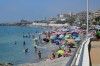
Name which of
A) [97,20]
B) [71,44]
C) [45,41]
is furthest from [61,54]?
[97,20]

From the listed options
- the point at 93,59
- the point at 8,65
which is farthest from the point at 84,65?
the point at 8,65

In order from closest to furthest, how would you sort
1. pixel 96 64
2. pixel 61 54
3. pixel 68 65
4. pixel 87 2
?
pixel 68 65, pixel 96 64, pixel 87 2, pixel 61 54

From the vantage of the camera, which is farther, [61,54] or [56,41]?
[56,41]

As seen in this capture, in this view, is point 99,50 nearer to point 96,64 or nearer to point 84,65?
point 96,64

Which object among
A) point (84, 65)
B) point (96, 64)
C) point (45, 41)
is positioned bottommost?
point (45, 41)

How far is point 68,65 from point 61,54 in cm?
2444

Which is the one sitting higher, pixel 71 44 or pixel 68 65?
pixel 68 65

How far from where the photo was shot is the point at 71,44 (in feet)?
132

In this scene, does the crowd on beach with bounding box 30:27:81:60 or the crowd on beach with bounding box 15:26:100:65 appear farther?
the crowd on beach with bounding box 30:27:81:60

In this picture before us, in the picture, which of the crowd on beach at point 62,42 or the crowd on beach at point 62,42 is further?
the crowd on beach at point 62,42

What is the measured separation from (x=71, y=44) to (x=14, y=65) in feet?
42.8

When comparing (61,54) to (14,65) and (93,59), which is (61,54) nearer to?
(14,65)

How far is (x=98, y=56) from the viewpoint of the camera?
37.4ft

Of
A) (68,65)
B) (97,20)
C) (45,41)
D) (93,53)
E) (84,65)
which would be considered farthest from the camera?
(97,20)
